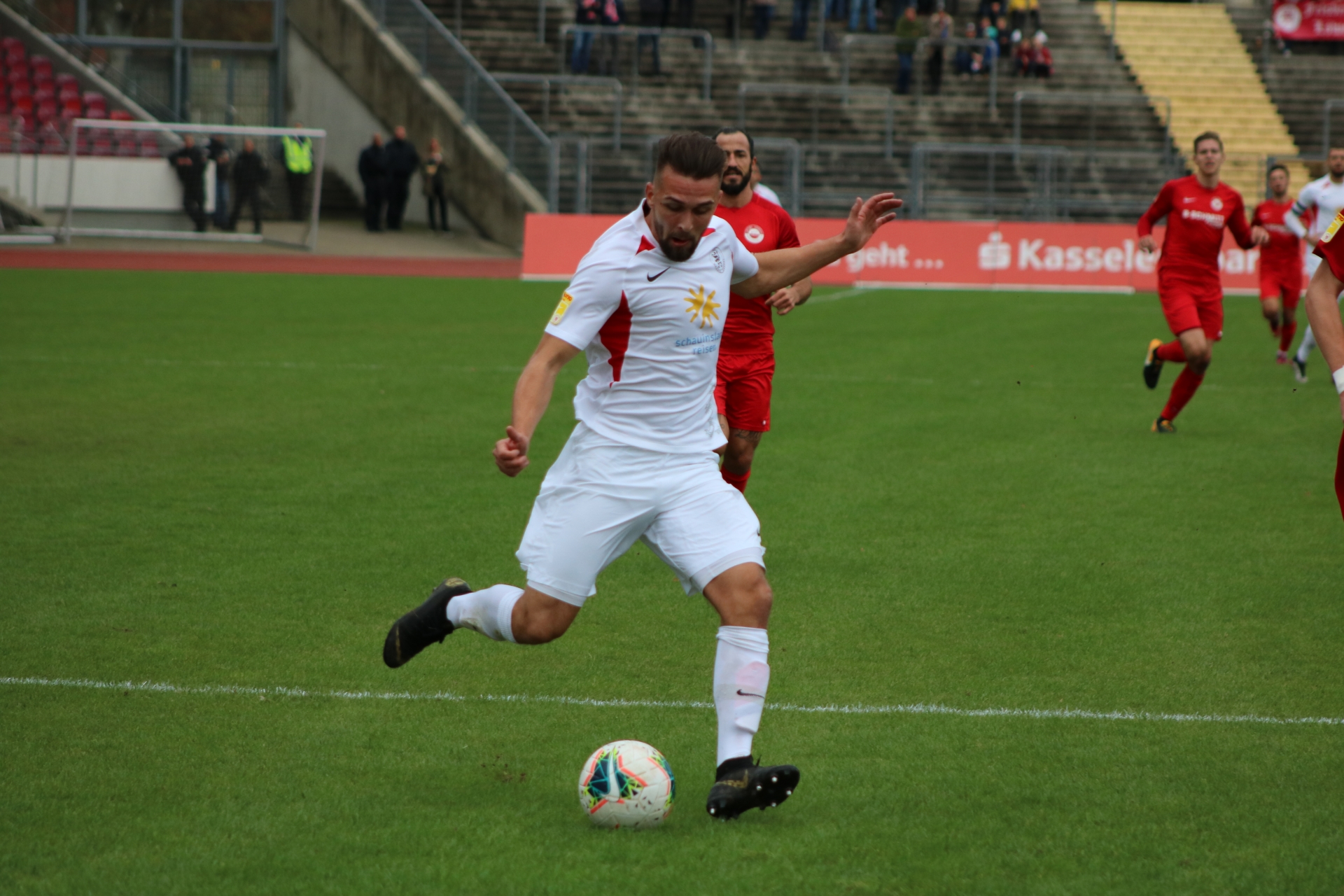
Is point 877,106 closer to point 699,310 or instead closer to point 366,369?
point 366,369

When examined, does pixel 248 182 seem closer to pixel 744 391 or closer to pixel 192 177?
pixel 192 177

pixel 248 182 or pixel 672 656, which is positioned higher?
pixel 248 182

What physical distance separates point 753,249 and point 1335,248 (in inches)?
118

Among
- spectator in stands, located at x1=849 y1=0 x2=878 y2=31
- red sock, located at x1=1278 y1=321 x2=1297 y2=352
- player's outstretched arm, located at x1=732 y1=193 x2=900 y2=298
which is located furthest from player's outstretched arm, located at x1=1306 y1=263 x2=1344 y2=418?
spectator in stands, located at x1=849 y1=0 x2=878 y2=31

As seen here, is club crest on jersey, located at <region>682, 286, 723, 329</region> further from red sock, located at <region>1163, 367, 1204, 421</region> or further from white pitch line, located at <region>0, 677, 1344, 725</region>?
red sock, located at <region>1163, 367, 1204, 421</region>

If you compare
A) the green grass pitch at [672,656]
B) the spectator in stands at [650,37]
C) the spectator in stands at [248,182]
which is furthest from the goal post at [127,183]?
the green grass pitch at [672,656]

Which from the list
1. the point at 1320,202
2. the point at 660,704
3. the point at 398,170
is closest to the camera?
the point at 660,704

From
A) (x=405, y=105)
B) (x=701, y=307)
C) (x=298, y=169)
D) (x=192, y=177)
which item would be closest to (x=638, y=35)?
(x=405, y=105)

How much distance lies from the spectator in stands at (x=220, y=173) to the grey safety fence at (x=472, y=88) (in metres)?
5.92

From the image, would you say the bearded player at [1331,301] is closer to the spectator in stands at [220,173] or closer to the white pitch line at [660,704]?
the white pitch line at [660,704]

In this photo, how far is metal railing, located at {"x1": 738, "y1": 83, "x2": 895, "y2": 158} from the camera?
3491 cm

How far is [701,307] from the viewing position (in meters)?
4.79

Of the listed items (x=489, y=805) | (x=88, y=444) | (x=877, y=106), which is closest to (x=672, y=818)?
(x=489, y=805)

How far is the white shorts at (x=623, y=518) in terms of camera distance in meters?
4.70
